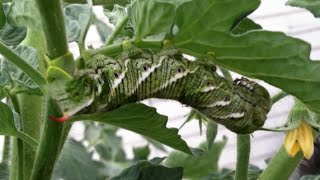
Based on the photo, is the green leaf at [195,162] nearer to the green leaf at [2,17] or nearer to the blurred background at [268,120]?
the green leaf at [2,17]

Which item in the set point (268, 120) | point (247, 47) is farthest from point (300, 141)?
point (268, 120)

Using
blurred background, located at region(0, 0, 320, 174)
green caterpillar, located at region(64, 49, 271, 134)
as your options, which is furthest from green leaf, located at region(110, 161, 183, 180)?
blurred background, located at region(0, 0, 320, 174)

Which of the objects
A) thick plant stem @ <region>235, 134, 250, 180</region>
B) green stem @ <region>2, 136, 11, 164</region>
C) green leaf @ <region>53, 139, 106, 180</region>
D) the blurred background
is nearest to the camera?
thick plant stem @ <region>235, 134, 250, 180</region>

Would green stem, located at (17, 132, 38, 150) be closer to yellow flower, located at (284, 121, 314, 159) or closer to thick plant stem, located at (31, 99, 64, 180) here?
thick plant stem, located at (31, 99, 64, 180)

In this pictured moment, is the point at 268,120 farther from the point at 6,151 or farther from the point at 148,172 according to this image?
the point at 148,172

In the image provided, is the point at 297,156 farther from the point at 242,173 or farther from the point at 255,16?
the point at 255,16

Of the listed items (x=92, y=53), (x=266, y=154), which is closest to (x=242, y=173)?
(x=92, y=53)
